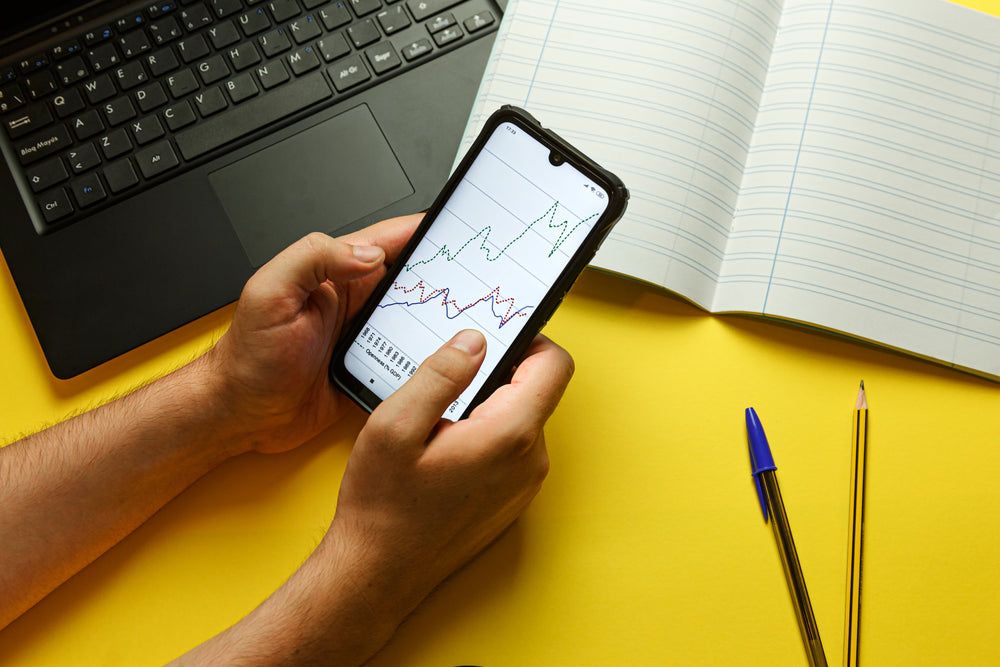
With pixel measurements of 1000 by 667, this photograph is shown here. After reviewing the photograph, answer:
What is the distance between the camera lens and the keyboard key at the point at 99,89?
659 millimetres

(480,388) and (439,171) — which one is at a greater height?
(439,171)

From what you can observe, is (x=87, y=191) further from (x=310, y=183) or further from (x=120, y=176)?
(x=310, y=183)

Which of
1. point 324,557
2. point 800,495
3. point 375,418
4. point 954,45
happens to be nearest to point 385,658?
point 324,557

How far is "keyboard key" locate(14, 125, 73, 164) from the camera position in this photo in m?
0.65

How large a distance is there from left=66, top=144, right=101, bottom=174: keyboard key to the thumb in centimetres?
43

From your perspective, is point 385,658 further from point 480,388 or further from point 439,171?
point 439,171

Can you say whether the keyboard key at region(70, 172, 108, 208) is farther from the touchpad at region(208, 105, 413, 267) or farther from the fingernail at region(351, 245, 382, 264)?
the fingernail at region(351, 245, 382, 264)

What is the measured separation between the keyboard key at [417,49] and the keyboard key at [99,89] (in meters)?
0.30

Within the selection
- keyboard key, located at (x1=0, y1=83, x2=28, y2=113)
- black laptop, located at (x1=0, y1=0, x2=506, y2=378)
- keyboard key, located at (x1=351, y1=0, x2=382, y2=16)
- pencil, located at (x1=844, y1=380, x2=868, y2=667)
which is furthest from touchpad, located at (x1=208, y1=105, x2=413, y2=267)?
pencil, located at (x1=844, y1=380, x2=868, y2=667)

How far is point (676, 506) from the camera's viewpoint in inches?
23.9

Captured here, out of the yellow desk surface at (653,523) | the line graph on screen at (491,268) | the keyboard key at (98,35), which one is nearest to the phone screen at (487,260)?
the line graph on screen at (491,268)

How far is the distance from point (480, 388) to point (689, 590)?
27 centimetres

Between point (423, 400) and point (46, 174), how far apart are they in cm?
48

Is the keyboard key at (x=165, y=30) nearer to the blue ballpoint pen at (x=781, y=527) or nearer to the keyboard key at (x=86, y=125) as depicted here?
the keyboard key at (x=86, y=125)
